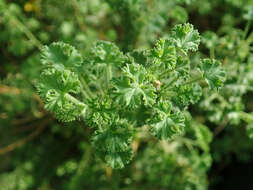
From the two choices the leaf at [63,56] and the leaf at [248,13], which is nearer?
the leaf at [63,56]

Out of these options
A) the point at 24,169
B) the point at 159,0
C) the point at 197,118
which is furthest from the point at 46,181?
the point at 159,0

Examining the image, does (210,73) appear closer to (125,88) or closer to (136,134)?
(125,88)

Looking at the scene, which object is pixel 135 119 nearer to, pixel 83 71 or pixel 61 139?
pixel 83 71

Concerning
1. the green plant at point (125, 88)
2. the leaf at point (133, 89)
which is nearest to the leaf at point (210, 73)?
the green plant at point (125, 88)

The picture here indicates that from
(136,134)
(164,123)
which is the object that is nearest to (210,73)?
(164,123)

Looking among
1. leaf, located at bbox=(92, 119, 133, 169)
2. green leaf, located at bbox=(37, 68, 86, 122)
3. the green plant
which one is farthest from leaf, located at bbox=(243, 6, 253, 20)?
green leaf, located at bbox=(37, 68, 86, 122)

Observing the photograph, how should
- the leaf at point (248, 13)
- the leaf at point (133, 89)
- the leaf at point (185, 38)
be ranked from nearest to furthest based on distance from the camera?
the leaf at point (133, 89) < the leaf at point (185, 38) < the leaf at point (248, 13)

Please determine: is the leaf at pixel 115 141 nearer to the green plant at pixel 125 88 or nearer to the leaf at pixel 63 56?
the green plant at pixel 125 88
